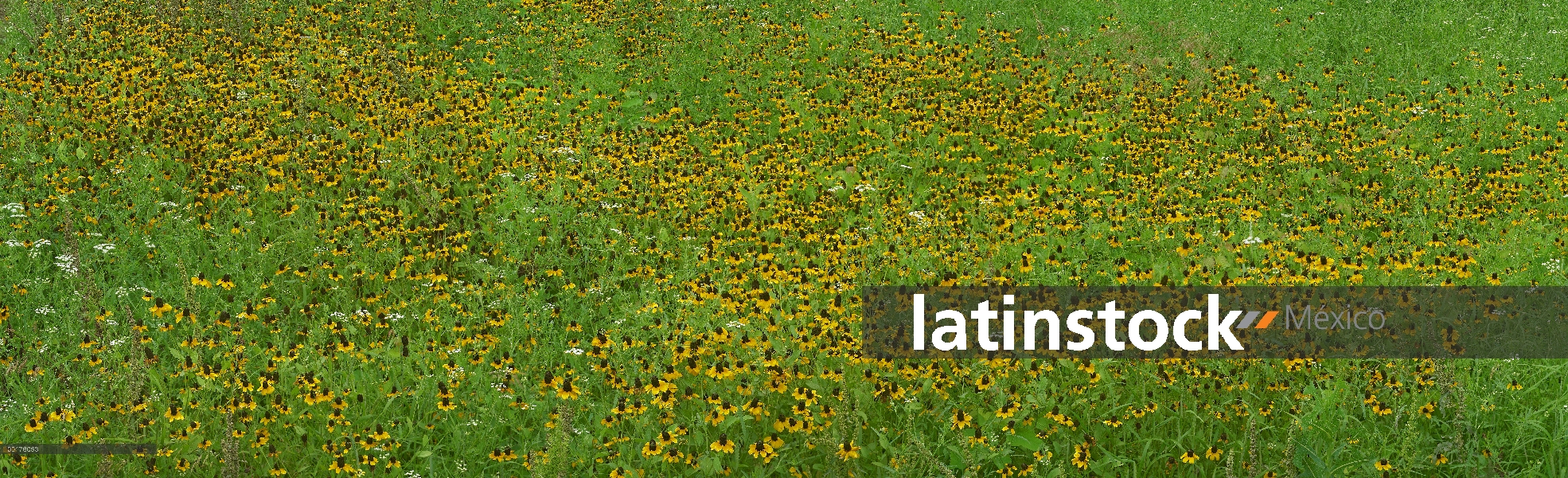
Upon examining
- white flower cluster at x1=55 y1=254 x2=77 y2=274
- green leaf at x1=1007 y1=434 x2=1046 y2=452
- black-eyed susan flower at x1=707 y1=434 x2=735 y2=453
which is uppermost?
white flower cluster at x1=55 y1=254 x2=77 y2=274

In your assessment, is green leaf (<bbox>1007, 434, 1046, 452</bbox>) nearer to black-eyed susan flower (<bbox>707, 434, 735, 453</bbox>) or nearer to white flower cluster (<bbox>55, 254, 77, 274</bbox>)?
black-eyed susan flower (<bbox>707, 434, 735, 453</bbox>)

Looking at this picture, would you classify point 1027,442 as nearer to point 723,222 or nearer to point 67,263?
point 723,222

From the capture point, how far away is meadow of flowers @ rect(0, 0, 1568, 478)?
16.8ft

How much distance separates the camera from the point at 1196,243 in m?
7.30

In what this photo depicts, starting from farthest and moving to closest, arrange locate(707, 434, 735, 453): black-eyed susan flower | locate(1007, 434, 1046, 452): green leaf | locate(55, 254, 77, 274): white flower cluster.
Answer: locate(55, 254, 77, 274): white flower cluster → locate(1007, 434, 1046, 452): green leaf → locate(707, 434, 735, 453): black-eyed susan flower

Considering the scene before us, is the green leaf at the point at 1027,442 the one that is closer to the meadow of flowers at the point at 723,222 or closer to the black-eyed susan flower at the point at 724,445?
the meadow of flowers at the point at 723,222

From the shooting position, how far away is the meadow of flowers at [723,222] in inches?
202

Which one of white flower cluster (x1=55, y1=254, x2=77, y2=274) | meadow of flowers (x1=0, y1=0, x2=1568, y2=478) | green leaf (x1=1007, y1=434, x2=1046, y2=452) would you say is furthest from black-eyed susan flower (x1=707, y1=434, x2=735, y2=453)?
white flower cluster (x1=55, y1=254, x2=77, y2=274)

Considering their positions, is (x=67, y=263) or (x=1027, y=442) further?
(x=67, y=263)

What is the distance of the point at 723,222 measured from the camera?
834cm

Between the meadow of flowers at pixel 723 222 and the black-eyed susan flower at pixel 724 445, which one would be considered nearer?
the black-eyed susan flower at pixel 724 445

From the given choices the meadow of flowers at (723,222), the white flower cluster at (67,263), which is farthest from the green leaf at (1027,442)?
the white flower cluster at (67,263)

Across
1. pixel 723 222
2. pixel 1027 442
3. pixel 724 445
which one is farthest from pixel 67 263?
pixel 1027 442

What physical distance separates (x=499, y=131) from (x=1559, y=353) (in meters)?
7.27
